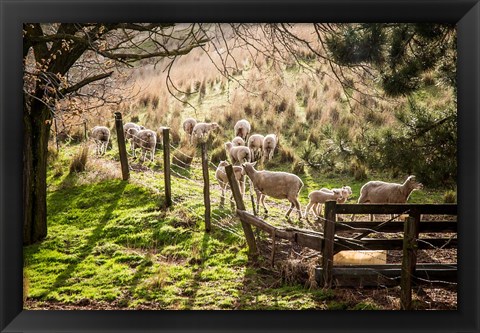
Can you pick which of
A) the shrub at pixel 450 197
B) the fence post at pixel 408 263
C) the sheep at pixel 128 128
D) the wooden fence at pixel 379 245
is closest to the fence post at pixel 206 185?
the sheep at pixel 128 128

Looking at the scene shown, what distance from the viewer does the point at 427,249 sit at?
6.12 m

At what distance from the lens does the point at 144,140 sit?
739cm

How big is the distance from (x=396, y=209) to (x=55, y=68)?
3284 millimetres

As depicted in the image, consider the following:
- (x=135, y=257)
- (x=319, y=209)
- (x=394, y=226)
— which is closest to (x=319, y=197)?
(x=319, y=209)

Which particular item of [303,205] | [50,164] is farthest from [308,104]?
[50,164]

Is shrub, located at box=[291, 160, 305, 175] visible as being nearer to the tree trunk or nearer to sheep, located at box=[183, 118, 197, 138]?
sheep, located at box=[183, 118, 197, 138]

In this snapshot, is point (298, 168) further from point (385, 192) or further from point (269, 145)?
point (385, 192)

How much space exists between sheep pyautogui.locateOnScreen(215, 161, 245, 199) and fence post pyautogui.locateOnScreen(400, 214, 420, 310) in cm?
212

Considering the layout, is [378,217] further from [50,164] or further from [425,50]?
[50,164]

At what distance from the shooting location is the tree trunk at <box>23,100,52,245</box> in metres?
6.21

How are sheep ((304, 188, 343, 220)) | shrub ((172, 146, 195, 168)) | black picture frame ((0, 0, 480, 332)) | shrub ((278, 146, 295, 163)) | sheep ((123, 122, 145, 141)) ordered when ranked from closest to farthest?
1. black picture frame ((0, 0, 480, 332))
2. sheep ((304, 188, 343, 220))
3. shrub ((278, 146, 295, 163))
4. sheep ((123, 122, 145, 141))
5. shrub ((172, 146, 195, 168))

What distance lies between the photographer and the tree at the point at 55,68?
6070 millimetres

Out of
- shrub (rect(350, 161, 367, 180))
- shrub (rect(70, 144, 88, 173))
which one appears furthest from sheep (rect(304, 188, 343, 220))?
shrub (rect(70, 144, 88, 173))
